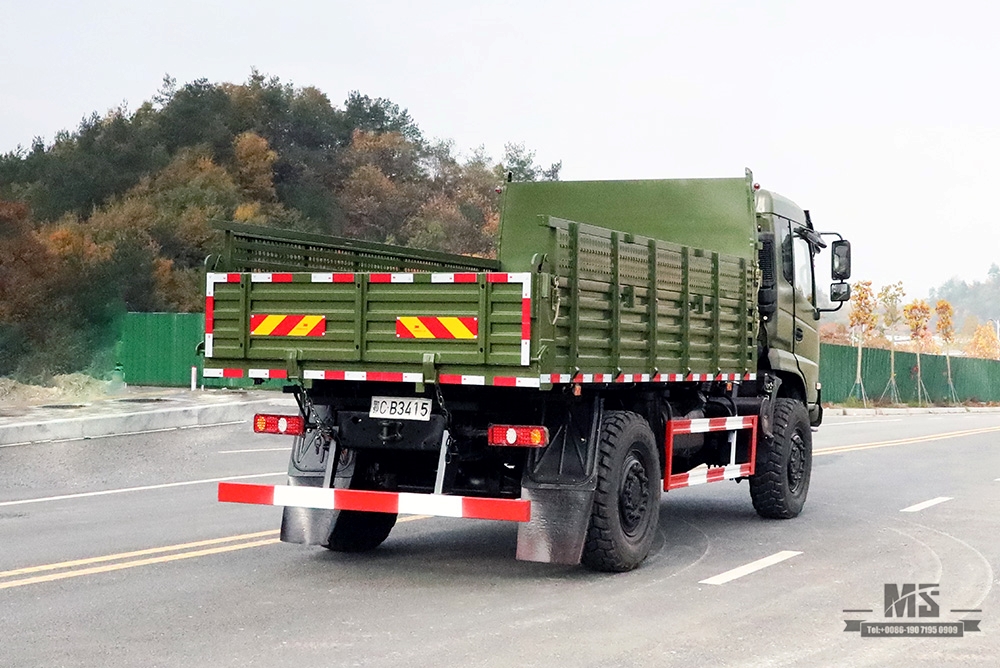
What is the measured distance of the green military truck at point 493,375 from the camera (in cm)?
741

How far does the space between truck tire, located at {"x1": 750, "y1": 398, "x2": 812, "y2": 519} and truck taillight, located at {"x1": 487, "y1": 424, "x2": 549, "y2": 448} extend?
3.79m

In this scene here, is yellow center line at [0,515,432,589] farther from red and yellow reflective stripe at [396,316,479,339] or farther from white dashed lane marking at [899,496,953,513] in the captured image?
white dashed lane marking at [899,496,953,513]

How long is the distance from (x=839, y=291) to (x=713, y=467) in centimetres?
285

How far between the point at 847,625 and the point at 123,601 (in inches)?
152

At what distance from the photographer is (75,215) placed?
48.8 m

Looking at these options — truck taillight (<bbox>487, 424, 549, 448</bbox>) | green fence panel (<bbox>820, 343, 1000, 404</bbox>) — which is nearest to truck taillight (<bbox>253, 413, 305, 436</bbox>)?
truck taillight (<bbox>487, 424, 549, 448</bbox>)

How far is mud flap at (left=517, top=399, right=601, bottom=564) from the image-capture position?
7.69 m

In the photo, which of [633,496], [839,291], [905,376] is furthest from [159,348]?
[905,376]

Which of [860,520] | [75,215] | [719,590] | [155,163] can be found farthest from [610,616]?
[155,163]

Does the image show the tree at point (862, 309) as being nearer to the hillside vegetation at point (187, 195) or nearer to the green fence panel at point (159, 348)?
the hillside vegetation at point (187, 195)

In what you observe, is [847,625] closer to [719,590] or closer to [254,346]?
[719,590]

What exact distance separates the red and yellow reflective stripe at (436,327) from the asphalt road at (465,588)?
1479 mm

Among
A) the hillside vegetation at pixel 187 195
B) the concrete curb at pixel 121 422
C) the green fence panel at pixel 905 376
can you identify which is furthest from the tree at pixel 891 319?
the concrete curb at pixel 121 422

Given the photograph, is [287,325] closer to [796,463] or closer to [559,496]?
[559,496]
